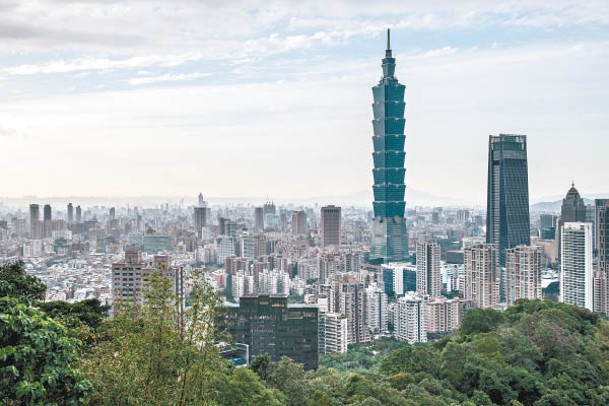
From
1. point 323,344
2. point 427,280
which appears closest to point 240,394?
point 323,344

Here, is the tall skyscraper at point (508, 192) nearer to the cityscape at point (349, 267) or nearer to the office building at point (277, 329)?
the cityscape at point (349, 267)

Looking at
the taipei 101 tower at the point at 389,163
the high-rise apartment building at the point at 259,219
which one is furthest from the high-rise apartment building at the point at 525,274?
the high-rise apartment building at the point at 259,219

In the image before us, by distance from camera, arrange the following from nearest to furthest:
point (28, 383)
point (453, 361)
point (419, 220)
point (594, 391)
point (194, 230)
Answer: point (28, 383) < point (594, 391) < point (453, 361) < point (194, 230) < point (419, 220)

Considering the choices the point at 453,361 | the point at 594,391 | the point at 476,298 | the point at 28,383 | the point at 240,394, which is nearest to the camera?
the point at 28,383

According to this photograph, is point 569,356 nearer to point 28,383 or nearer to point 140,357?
point 140,357

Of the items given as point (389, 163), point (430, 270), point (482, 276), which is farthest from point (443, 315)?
point (389, 163)

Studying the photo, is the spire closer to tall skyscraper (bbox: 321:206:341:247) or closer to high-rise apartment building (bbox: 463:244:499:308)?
tall skyscraper (bbox: 321:206:341:247)

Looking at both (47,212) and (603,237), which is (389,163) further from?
(47,212)
